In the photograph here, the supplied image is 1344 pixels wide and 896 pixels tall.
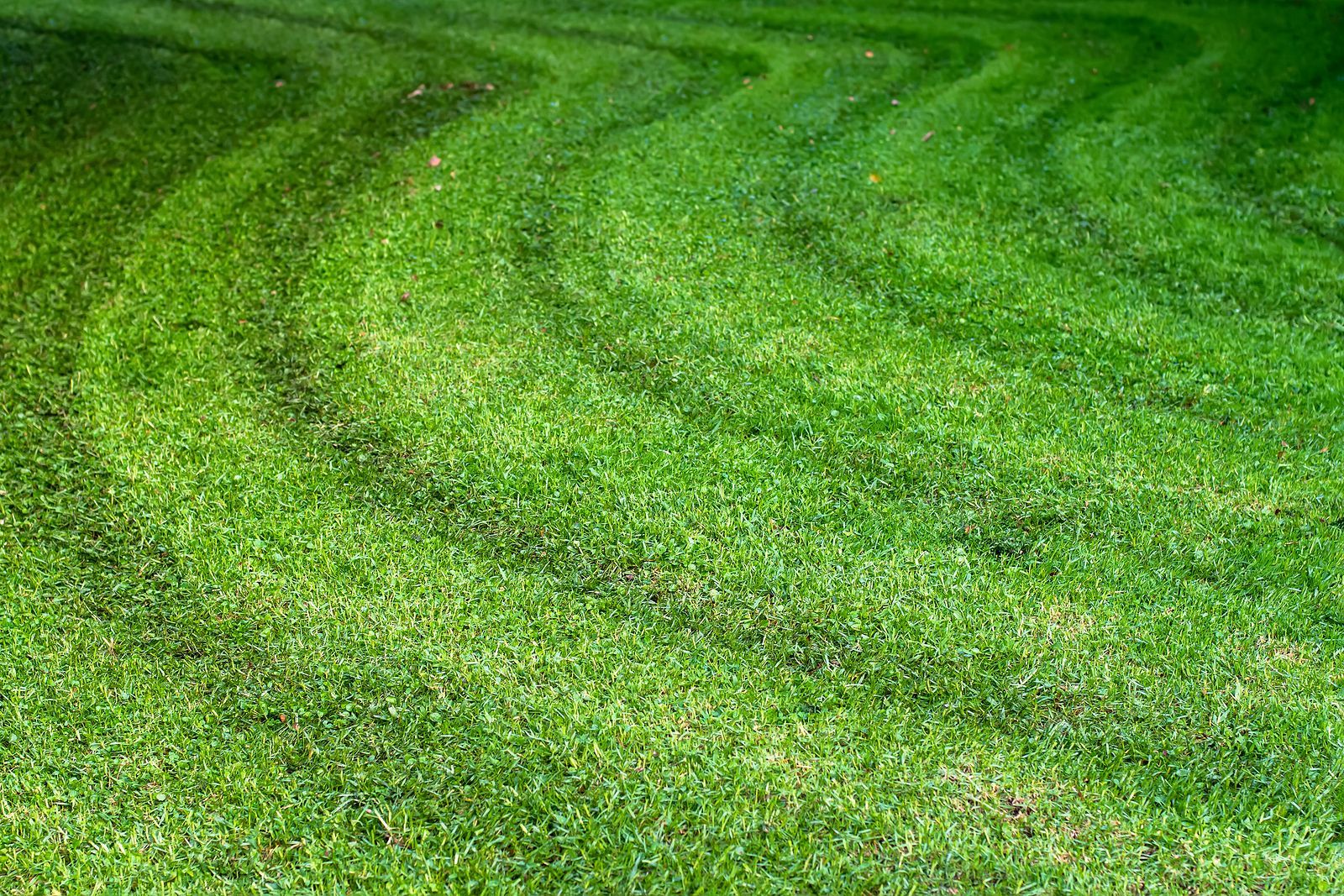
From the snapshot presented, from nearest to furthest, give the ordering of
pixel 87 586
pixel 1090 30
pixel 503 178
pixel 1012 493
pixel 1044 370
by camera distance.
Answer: pixel 87 586
pixel 1012 493
pixel 1044 370
pixel 503 178
pixel 1090 30

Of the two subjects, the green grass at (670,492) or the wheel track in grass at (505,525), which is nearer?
the green grass at (670,492)

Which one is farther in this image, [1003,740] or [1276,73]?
[1276,73]

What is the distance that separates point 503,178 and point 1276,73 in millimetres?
4834

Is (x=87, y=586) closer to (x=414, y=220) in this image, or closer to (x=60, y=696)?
(x=60, y=696)

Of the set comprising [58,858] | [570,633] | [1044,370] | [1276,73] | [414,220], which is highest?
[1276,73]

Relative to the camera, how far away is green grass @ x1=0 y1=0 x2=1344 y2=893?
2537 millimetres

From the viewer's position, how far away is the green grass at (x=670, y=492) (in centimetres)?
254

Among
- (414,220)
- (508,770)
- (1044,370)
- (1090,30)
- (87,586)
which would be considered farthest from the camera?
(1090,30)

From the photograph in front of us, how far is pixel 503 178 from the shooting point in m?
5.24

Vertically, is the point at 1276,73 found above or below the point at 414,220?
above

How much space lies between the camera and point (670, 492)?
135 inches

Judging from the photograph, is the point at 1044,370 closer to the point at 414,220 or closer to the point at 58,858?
the point at 414,220

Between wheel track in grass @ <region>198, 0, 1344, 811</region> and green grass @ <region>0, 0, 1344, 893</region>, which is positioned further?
wheel track in grass @ <region>198, 0, 1344, 811</region>

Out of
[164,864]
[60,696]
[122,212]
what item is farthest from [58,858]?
[122,212]
